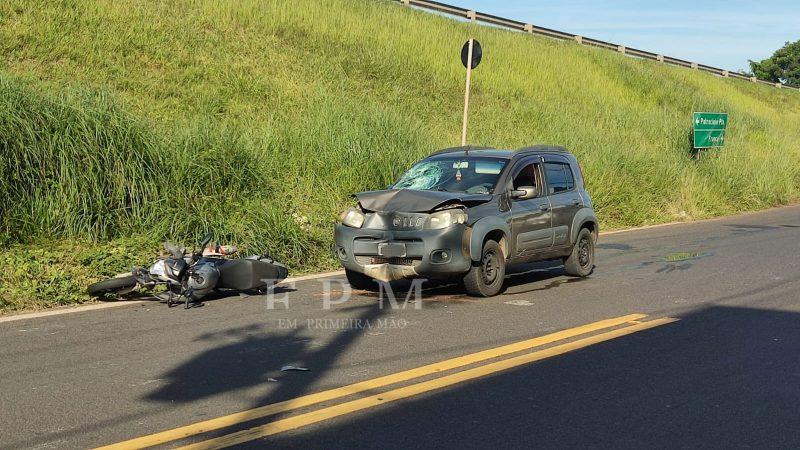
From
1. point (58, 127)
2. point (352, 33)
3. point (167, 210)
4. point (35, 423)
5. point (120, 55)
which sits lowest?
point (35, 423)

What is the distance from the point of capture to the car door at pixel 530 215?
10617 mm

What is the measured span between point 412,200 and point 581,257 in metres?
3.03

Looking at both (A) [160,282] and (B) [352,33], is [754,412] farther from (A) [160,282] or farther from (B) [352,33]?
(B) [352,33]

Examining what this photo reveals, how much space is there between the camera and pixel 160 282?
9492mm

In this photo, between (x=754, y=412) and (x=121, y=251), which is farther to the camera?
(x=121, y=251)

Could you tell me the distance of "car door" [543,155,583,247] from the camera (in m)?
11.4

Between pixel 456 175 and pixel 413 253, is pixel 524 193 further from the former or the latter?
pixel 413 253

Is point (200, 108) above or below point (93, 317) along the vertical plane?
above

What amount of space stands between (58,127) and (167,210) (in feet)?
5.82

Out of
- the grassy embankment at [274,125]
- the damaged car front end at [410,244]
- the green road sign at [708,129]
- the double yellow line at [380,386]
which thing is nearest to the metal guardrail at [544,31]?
the grassy embankment at [274,125]

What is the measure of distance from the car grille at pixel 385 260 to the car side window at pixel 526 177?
72.0 inches

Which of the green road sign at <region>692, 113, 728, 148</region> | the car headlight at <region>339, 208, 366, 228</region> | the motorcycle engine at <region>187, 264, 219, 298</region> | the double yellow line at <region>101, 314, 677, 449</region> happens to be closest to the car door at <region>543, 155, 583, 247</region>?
the car headlight at <region>339, 208, 366, 228</region>

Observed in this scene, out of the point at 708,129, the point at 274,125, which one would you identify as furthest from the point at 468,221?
the point at 708,129

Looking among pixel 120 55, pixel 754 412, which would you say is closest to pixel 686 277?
pixel 754 412
